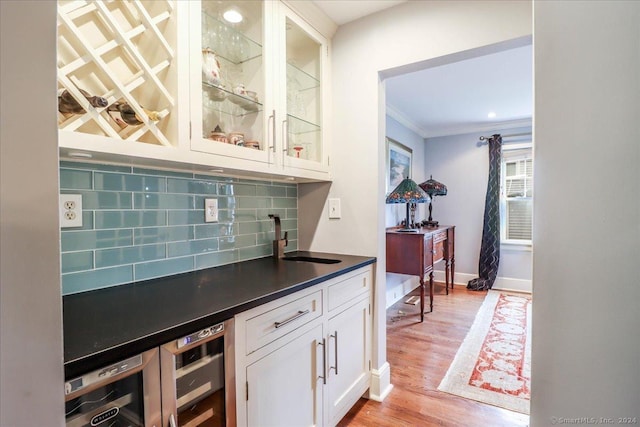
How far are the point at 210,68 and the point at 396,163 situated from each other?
9.44ft

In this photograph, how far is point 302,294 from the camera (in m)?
1.28

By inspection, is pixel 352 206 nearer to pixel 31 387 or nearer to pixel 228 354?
pixel 228 354

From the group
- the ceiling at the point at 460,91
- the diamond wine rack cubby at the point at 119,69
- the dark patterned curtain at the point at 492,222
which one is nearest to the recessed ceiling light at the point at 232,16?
the diamond wine rack cubby at the point at 119,69

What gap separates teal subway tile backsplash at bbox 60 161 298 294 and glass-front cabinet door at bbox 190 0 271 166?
282mm

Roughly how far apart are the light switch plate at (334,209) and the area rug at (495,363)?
4.29 ft

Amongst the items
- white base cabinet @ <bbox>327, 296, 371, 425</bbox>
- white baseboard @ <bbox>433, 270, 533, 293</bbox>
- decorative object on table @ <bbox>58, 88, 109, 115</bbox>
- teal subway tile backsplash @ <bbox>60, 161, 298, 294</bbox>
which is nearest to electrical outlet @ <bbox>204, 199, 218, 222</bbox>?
teal subway tile backsplash @ <bbox>60, 161, 298, 294</bbox>

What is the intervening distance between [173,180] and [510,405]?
2.24 metres

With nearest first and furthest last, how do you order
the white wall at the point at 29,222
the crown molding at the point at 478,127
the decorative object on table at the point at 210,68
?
1. the white wall at the point at 29,222
2. the decorative object on table at the point at 210,68
3. the crown molding at the point at 478,127

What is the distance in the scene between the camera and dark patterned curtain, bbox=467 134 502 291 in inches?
168

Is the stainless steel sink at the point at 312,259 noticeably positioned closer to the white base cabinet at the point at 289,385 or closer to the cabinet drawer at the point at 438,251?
the white base cabinet at the point at 289,385

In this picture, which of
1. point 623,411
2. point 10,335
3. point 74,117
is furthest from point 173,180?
point 623,411

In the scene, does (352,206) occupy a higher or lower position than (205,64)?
lower

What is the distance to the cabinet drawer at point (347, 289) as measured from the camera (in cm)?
148

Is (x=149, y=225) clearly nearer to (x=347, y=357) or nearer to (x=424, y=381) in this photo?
(x=347, y=357)
